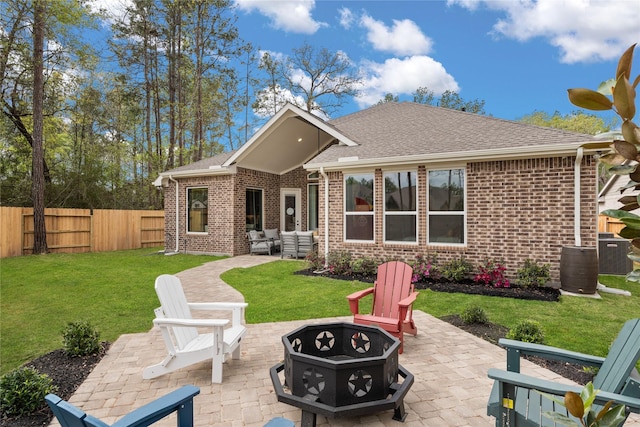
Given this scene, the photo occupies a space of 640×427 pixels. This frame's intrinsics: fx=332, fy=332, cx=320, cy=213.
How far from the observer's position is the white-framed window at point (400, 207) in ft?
28.1

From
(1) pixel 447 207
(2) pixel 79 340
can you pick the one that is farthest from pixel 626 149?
(1) pixel 447 207

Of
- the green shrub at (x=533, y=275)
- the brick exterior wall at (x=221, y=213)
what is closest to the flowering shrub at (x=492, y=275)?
the green shrub at (x=533, y=275)

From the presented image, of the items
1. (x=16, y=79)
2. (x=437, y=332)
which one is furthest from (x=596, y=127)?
(x=16, y=79)

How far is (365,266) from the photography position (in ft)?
29.0

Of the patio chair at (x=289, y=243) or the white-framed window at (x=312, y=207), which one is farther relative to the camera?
the white-framed window at (x=312, y=207)

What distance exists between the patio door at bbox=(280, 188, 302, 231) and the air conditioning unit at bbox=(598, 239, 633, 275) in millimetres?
10315

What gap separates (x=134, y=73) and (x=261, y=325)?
20.9 m

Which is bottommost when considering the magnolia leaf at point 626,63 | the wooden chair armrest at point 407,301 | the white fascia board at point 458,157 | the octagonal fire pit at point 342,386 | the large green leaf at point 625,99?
the octagonal fire pit at point 342,386

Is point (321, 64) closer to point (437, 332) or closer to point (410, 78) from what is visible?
point (410, 78)

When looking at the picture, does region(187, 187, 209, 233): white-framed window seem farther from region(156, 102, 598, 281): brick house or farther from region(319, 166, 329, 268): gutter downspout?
region(319, 166, 329, 268): gutter downspout

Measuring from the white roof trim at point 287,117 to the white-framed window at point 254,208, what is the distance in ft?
5.69

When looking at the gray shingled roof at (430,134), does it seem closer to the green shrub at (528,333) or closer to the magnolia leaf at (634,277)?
the green shrub at (528,333)

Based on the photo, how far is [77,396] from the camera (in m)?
3.07

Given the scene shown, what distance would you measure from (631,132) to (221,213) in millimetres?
12308
